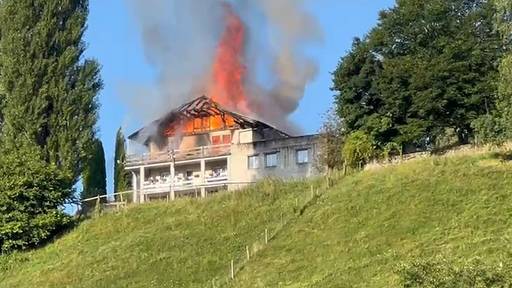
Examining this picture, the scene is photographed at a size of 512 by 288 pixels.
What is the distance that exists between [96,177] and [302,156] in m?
14.1

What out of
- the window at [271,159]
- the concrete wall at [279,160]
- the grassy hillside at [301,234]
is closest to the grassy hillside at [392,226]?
the grassy hillside at [301,234]

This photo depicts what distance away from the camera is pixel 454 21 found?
53.5 metres

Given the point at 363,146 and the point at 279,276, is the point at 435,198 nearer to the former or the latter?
the point at 279,276

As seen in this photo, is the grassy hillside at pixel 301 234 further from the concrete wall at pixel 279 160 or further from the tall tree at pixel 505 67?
the concrete wall at pixel 279 160

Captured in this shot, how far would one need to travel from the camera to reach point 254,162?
6856 centimetres

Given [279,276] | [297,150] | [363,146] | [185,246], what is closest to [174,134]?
[297,150]

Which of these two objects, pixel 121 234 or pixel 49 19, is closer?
pixel 121 234

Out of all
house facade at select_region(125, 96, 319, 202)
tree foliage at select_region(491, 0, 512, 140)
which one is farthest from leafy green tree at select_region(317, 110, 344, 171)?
tree foliage at select_region(491, 0, 512, 140)

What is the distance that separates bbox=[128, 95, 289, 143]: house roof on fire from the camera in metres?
71.7

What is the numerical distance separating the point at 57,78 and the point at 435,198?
24992 millimetres

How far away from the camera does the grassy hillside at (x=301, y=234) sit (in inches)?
1332

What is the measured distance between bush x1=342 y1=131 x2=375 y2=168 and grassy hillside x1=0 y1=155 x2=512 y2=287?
12.0 ft

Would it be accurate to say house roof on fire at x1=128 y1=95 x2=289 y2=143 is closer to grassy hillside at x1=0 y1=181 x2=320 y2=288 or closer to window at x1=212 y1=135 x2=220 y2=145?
window at x1=212 y1=135 x2=220 y2=145

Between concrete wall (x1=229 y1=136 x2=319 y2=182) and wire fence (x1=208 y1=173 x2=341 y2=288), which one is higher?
concrete wall (x1=229 y1=136 x2=319 y2=182)
